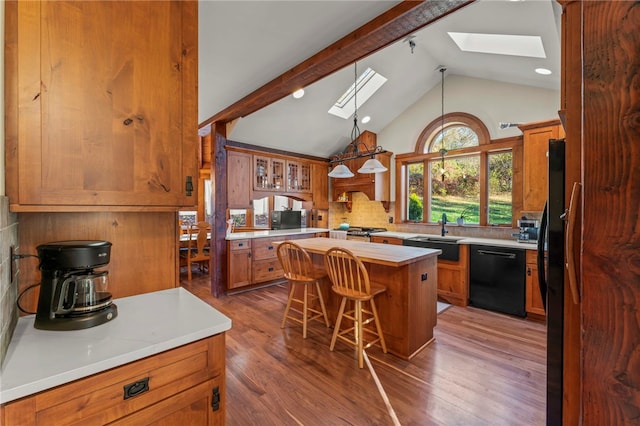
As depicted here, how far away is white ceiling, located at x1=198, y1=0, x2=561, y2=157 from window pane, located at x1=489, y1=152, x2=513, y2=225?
105 cm

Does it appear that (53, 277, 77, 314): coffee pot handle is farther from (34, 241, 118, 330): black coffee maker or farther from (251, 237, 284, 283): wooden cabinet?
(251, 237, 284, 283): wooden cabinet

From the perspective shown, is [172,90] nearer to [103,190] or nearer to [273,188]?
[103,190]

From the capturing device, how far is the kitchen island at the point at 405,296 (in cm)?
251

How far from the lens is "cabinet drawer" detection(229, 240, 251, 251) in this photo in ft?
14.3

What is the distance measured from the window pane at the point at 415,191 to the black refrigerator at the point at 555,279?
12.8 ft

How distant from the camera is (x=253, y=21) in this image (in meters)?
2.27

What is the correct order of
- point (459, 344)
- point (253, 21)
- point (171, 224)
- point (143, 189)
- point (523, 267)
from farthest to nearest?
point (523, 267), point (459, 344), point (253, 21), point (171, 224), point (143, 189)

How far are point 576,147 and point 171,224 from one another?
1.92m

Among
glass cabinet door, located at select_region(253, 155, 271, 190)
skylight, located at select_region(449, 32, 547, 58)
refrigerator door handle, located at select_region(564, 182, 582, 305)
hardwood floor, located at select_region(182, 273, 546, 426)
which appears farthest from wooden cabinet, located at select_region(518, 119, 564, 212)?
glass cabinet door, located at select_region(253, 155, 271, 190)

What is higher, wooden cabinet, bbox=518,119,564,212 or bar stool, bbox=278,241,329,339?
wooden cabinet, bbox=518,119,564,212

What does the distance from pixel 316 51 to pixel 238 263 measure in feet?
10.4

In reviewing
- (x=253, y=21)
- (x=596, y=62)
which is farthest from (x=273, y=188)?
(x=596, y=62)

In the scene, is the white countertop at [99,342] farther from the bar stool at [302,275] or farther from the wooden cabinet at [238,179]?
the wooden cabinet at [238,179]

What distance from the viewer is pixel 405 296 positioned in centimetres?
252
